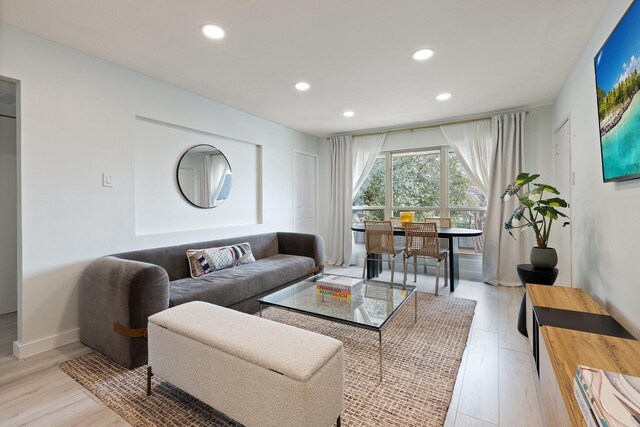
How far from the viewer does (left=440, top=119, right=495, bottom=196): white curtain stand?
13.2ft

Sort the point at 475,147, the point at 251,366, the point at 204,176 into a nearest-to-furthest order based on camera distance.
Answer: the point at 251,366, the point at 204,176, the point at 475,147

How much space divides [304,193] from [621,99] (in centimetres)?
410

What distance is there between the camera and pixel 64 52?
88.8 inches

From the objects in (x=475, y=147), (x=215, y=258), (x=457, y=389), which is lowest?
(x=457, y=389)

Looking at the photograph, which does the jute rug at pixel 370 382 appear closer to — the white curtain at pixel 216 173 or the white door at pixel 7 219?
the white door at pixel 7 219

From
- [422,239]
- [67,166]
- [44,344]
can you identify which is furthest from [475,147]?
[44,344]

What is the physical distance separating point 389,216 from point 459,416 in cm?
→ 363

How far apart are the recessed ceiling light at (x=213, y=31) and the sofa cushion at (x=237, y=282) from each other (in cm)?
195

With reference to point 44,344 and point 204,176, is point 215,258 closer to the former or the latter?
point 204,176

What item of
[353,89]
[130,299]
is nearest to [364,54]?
[353,89]

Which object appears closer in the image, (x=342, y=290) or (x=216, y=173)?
(x=342, y=290)

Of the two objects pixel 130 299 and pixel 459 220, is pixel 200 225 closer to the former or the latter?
pixel 130 299

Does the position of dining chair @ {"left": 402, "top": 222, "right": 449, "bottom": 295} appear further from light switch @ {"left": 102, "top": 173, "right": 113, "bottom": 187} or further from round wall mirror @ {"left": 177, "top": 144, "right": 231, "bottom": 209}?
light switch @ {"left": 102, "top": 173, "right": 113, "bottom": 187}

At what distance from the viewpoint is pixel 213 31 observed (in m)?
2.06
